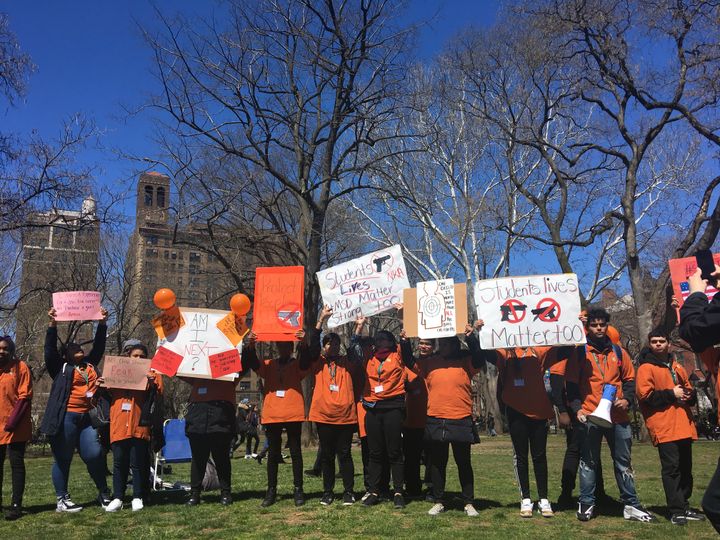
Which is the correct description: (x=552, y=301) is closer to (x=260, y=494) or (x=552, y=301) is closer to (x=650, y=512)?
(x=650, y=512)

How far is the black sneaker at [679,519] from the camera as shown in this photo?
19.5ft

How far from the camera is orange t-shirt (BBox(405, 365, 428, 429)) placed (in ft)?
24.8

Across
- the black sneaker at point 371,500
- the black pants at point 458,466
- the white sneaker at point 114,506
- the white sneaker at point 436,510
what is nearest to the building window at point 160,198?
the white sneaker at point 114,506

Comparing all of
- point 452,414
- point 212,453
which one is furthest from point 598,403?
point 212,453

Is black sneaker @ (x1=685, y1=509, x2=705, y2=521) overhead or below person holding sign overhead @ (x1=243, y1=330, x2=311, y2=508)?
below

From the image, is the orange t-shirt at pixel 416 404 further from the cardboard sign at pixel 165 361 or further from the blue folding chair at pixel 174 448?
the blue folding chair at pixel 174 448

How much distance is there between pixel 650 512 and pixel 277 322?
4.69 meters

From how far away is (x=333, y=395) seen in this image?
23.7ft

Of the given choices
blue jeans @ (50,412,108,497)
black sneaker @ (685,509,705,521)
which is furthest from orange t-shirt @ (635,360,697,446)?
blue jeans @ (50,412,108,497)

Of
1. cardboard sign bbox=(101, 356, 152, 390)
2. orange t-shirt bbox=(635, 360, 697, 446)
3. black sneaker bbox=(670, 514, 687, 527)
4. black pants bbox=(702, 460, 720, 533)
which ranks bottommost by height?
black sneaker bbox=(670, 514, 687, 527)

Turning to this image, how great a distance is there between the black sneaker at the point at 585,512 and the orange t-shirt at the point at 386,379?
219 cm

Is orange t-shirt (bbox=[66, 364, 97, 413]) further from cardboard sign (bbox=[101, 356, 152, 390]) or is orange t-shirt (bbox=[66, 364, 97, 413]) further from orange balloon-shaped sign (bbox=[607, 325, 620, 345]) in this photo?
orange balloon-shaped sign (bbox=[607, 325, 620, 345])

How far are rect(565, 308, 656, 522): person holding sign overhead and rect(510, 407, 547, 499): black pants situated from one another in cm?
39

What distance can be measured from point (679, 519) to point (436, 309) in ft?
10.5
